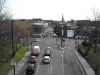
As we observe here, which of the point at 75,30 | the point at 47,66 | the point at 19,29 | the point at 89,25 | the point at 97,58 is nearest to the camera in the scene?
the point at 47,66

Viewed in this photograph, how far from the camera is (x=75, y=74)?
33906mm

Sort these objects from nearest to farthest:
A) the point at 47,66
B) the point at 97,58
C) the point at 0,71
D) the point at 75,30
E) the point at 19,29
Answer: the point at 0,71, the point at 47,66, the point at 97,58, the point at 19,29, the point at 75,30

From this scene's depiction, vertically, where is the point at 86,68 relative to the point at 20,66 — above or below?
below

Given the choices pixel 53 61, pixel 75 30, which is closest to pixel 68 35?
pixel 75 30

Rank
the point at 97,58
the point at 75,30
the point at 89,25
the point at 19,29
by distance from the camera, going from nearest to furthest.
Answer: the point at 97,58
the point at 19,29
the point at 89,25
the point at 75,30

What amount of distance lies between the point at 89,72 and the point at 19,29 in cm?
3682

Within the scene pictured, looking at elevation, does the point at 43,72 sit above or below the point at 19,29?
below

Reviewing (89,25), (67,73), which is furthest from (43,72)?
(89,25)

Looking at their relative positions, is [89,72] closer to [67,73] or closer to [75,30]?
[67,73]

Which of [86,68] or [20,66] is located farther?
[20,66]

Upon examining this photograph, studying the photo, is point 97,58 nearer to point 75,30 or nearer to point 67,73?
point 67,73

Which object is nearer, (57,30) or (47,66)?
(47,66)

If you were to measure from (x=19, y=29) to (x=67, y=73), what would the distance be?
1409 inches

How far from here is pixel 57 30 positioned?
348 ft
